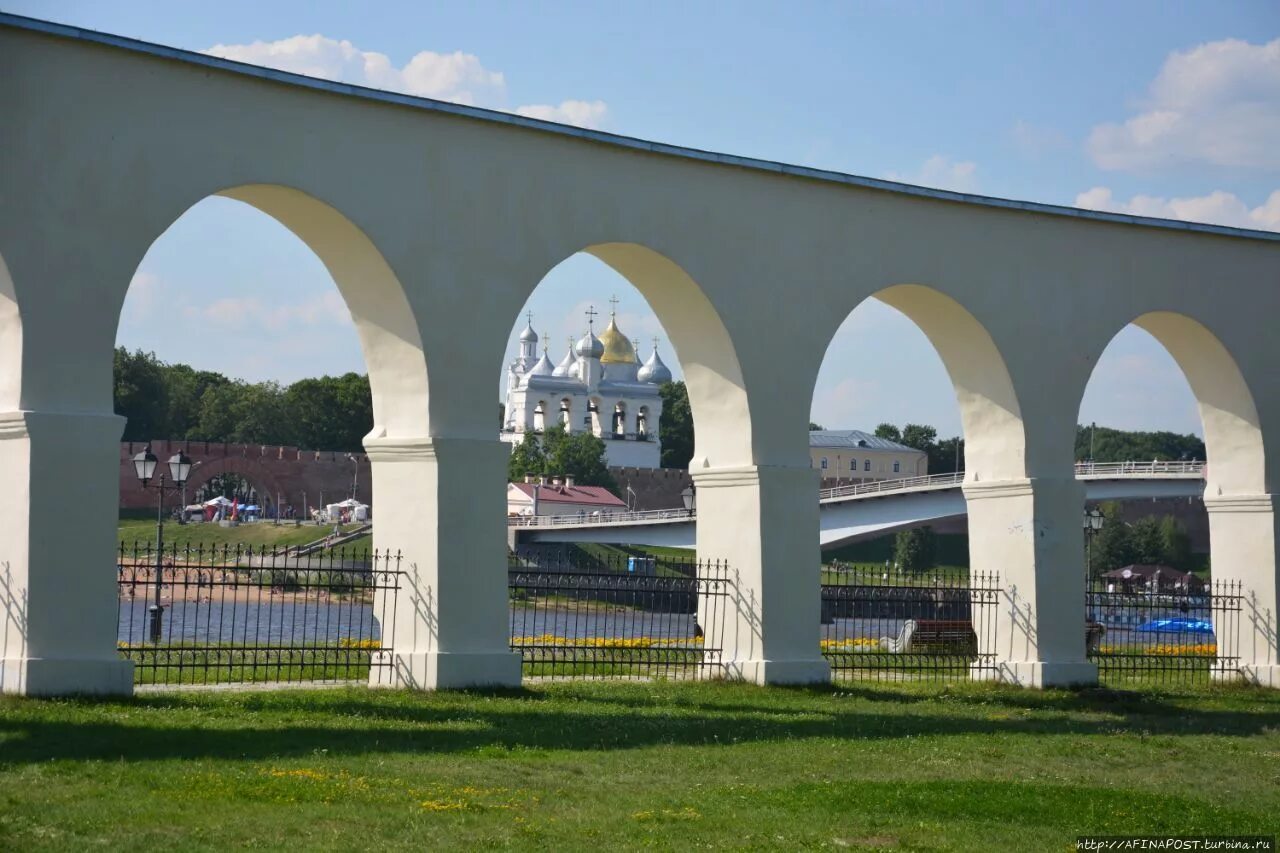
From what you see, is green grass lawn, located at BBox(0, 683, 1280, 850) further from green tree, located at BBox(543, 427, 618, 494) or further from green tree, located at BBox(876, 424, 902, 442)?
green tree, located at BBox(876, 424, 902, 442)

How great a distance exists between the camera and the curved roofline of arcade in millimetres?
11297

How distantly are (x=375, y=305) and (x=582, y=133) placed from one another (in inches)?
89.7

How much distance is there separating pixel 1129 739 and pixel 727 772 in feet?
13.1

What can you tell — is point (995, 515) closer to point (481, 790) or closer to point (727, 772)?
point (727, 772)

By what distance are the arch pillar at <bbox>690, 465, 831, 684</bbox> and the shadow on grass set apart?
38cm

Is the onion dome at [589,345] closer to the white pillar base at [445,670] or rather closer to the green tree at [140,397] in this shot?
the green tree at [140,397]

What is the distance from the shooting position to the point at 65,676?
1101cm

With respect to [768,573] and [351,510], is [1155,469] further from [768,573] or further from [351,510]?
[768,573]

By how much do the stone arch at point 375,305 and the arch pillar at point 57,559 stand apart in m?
2.32

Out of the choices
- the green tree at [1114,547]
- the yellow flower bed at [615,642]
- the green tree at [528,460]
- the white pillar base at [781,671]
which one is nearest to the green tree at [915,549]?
the green tree at [1114,547]

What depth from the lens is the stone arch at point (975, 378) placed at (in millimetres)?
16047

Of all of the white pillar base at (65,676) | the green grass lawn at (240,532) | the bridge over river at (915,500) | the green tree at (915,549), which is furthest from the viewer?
the green tree at (915,549)

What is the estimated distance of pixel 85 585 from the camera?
11.2 m

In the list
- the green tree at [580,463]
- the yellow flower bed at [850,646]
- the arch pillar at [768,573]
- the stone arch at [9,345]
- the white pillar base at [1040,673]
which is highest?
the green tree at [580,463]
